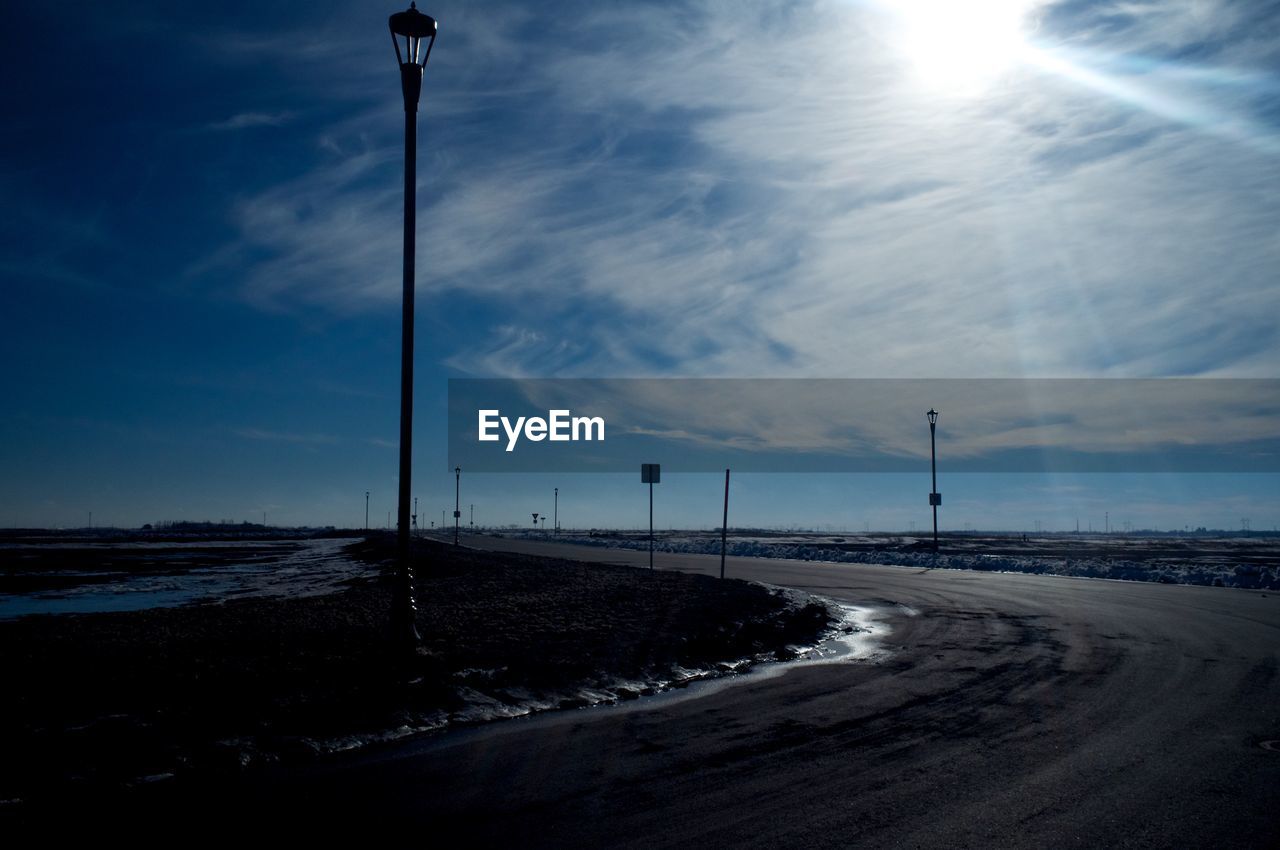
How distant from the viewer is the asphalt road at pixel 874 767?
5.52 metres

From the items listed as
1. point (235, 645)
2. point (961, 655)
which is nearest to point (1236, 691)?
point (961, 655)

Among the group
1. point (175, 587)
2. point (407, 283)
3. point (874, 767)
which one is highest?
point (407, 283)

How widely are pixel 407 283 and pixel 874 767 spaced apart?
8459mm

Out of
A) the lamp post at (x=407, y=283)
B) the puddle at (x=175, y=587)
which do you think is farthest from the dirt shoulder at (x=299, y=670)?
the puddle at (x=175, y=587)

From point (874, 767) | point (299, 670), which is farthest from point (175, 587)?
point (874, 767)

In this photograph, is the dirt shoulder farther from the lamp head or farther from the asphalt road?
the lamp head

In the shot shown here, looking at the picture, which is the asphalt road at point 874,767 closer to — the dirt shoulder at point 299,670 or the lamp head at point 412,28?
the dirt shoulder at point 299,670

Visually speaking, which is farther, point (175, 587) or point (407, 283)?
point (175, 587)

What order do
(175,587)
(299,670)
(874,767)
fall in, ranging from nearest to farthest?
(874,767)
(299,670)
(175,587)

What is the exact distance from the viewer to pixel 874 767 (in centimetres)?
689

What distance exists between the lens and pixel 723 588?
79.1 ft

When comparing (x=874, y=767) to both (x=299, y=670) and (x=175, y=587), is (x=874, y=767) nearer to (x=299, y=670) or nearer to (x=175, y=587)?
(x=299, y=670)

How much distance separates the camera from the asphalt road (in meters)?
5.52

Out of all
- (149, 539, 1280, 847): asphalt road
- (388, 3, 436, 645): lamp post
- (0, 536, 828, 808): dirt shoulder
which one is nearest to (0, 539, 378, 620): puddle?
(0, 536, 828, 808): dirt shoulder
